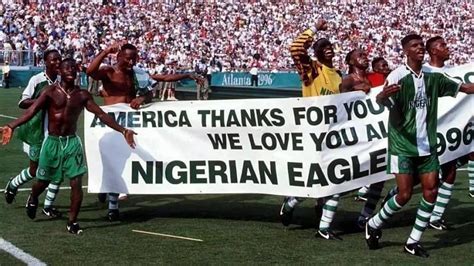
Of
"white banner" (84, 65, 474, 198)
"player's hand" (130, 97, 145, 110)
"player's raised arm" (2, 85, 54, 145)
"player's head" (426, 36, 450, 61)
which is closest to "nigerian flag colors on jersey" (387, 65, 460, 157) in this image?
"player's head" (426, 36, 450, 61)

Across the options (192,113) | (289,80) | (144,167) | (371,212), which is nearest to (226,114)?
(192,113)

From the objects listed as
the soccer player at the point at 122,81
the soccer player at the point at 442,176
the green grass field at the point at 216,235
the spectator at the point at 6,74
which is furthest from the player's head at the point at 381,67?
the spectator at the point at 6,74

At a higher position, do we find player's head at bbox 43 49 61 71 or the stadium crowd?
player's head at bbox 43 49 61 71

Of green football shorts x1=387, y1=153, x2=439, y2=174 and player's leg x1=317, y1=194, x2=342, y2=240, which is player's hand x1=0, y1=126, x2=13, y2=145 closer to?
player's leg x1=317, y1=194, x2=342, y2=240

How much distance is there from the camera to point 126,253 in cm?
837

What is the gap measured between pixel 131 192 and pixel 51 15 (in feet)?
119

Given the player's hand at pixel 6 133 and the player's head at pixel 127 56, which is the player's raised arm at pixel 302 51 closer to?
the player's head at pixel 127 56

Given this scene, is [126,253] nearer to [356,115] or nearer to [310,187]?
[310,187]

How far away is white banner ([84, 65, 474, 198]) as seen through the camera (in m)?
9.34

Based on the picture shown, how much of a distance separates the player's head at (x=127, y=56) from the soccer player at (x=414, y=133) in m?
3.45

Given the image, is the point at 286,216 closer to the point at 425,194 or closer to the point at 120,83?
the point at 425,194

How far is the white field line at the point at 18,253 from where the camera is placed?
26.1ft

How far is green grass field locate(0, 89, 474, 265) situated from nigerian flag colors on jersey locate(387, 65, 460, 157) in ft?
3.32

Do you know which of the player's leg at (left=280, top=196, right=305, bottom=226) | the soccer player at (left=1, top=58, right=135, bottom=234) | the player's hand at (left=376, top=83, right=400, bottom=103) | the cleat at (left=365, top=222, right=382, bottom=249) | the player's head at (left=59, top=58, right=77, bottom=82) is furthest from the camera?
the player's leg at (left=280, top=196, right=305, bottom=226)
